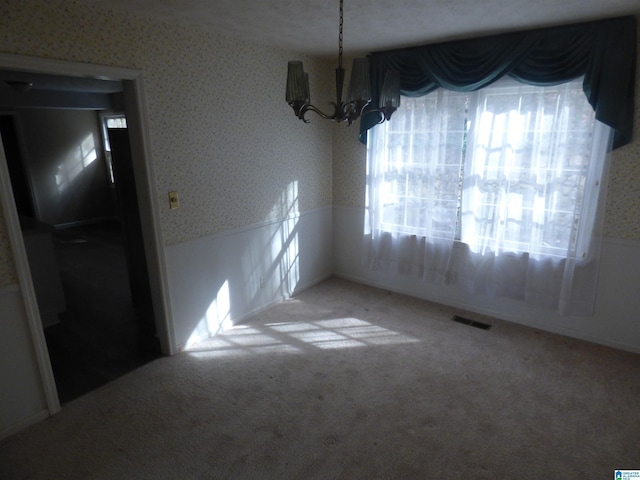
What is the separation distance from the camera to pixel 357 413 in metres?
2.54

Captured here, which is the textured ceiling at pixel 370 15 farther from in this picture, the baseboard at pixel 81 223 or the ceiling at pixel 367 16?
the baseboard at pixel 81 223

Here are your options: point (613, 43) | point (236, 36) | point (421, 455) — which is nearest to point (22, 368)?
point (421, 455)

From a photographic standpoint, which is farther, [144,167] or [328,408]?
[144,167]

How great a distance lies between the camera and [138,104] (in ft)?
8.97

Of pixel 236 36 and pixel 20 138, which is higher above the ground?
pixel 236 36

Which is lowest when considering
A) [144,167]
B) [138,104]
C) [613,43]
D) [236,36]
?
[144,167]

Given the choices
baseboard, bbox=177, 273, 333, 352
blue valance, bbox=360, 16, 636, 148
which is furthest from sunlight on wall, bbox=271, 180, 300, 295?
blue valance, bbox=360, 16, 636, 148

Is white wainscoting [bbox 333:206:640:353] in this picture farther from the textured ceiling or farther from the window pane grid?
the textured ceiling

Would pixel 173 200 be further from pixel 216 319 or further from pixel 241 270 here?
pixel 216 319

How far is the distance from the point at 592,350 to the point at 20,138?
9.05m

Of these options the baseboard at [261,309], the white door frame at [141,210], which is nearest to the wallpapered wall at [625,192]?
the baseboard at [261,309]

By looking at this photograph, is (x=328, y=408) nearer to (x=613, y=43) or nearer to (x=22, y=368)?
(x=22, y=368)

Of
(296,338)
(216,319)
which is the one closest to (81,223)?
(216,319)

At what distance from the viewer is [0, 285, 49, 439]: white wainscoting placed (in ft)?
7.61
